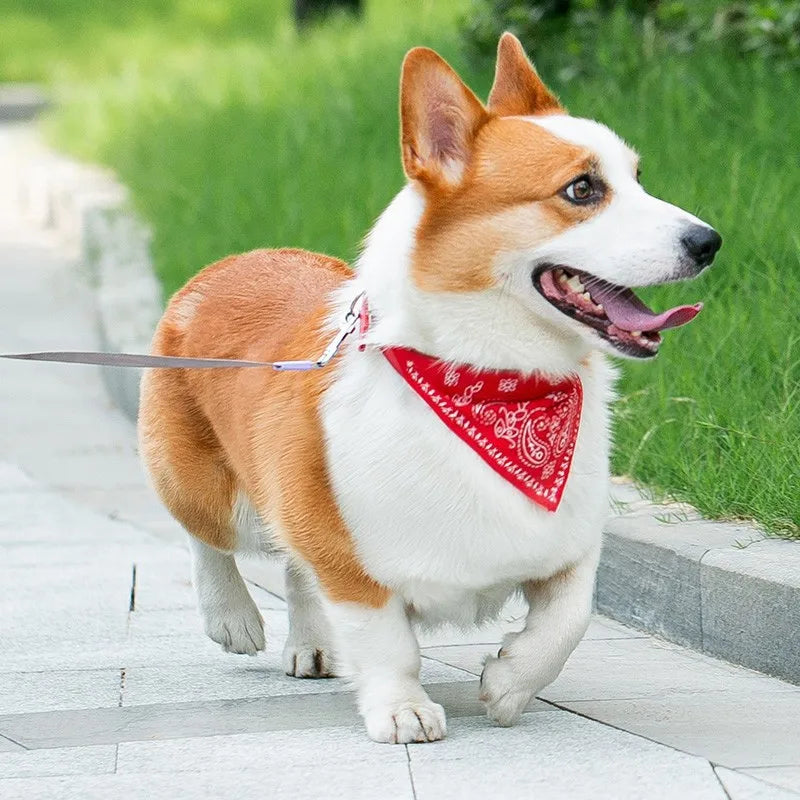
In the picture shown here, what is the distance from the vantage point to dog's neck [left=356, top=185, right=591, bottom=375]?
355cm

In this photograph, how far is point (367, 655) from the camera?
3.67 m

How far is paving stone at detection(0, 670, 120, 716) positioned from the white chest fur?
87 centimetres

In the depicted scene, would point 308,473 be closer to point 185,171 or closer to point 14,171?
point 185,171

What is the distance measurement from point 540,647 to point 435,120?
112cm

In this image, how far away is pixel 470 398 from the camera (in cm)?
359

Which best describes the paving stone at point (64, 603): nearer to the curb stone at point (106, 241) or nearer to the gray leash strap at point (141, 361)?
the gray leash strap at point (141, 361)

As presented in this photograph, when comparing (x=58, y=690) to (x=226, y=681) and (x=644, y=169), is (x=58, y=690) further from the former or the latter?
(x=644, y=169)

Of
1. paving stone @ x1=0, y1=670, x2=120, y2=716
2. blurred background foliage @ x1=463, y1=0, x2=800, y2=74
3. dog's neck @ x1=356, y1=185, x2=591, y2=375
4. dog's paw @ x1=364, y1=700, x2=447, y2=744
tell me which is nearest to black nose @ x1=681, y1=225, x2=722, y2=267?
dog's neck @ x1=356, y1=185, x2=591, y2=375

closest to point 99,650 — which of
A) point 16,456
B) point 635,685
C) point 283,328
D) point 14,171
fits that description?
point 283,328

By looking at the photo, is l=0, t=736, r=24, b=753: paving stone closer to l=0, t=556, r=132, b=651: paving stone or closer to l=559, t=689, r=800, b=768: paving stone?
l=0, t=556, r=132, b=651: paving stone

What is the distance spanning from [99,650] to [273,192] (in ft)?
16.7

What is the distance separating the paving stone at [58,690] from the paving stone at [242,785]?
56 centimetres

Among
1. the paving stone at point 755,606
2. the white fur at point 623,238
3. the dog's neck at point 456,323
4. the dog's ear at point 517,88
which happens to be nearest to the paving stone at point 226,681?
the paving stone at point 755,606

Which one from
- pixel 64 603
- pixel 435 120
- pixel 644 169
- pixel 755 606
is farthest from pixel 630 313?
pixel 644 169
